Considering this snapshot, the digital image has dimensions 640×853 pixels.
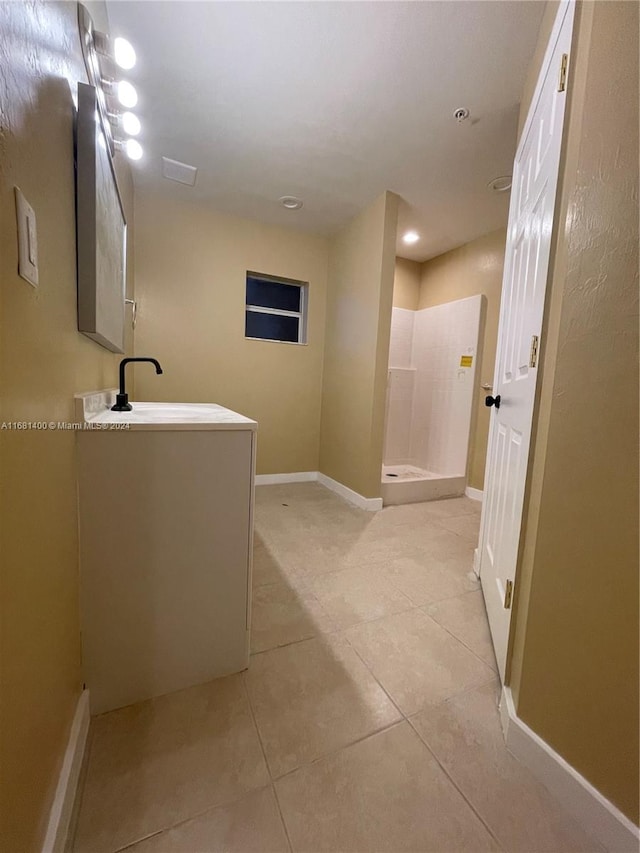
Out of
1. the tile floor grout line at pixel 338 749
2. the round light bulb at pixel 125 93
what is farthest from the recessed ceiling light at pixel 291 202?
the tile floor grout line at pixel 338 749

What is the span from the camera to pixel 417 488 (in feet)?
10.2

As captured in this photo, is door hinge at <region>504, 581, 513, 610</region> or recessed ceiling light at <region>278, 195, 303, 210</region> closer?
door hinge at <region>504, 581, 513, 610</region>

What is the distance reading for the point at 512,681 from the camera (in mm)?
1000

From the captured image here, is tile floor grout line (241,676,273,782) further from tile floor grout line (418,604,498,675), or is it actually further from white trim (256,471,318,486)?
white trim (256,471,318,486)

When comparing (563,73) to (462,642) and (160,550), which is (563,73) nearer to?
(160,550)

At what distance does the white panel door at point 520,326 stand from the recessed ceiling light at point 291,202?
1752mm

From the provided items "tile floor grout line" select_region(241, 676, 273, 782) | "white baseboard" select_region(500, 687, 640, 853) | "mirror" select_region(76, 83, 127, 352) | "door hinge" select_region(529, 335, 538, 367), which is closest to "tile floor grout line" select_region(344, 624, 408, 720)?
"white baseboard" select_region(500, 687, 640, 853)

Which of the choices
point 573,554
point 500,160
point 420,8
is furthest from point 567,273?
point 500,160

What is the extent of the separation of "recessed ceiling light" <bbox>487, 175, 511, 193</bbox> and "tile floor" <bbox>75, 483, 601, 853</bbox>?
2.80 m

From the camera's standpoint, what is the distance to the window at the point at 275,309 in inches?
131

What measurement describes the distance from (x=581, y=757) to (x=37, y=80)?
1.83 metres

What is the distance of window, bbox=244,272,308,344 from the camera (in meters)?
3.33

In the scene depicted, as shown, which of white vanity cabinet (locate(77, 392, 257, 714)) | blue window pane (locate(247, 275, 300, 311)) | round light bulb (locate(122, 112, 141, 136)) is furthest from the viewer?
blue window pane (locate(247, 275, 300, 311))

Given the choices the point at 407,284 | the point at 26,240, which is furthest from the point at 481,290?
the point at 26,240
